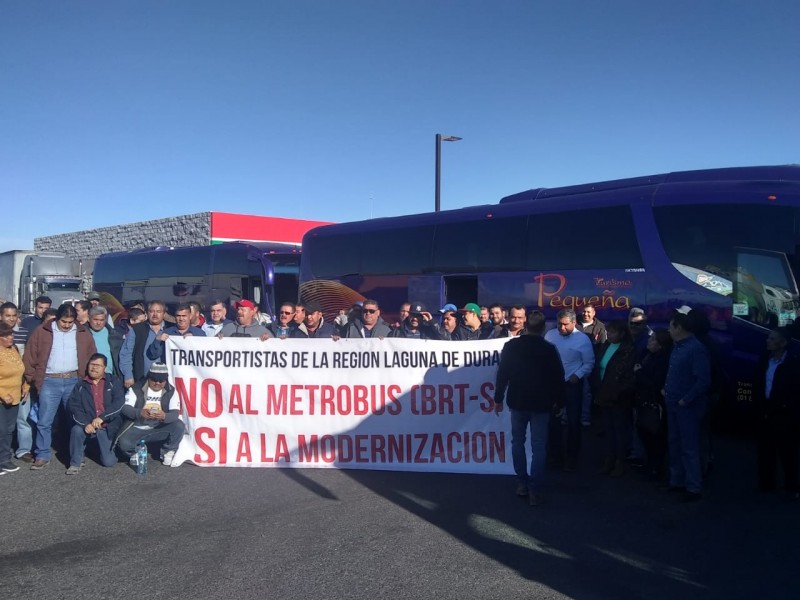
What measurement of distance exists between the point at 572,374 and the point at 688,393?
4.29 feet

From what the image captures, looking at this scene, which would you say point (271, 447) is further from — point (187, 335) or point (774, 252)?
point (774, 252)

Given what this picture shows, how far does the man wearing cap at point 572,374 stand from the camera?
7.25 meters

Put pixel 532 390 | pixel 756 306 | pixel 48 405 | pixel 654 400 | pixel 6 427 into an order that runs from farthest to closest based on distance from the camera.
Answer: pixel 756 306 < pixel 48 405 < pixel 6 427 < pixel 654 400 < pixel 532 390

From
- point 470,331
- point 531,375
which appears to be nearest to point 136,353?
point 470,331

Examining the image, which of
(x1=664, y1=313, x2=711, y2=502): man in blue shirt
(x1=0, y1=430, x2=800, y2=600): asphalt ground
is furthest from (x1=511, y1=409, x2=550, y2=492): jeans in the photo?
(x1=664, y1=313, x2=711, y2=502): man in blue shirt

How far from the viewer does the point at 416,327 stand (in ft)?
30.3

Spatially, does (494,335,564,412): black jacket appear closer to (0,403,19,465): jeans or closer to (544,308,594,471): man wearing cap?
(544,308,594,471): man wearing cap

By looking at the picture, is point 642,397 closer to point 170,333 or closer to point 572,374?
point 572,374

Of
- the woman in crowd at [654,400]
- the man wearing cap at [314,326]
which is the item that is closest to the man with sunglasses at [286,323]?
the man wearing cap at [314,326]

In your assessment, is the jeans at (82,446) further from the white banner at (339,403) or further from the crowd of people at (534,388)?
the white banner at (339,403)

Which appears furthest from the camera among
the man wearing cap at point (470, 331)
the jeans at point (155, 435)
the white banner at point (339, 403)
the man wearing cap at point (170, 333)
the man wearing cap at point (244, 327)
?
the man wearing cap at point (470, 331)

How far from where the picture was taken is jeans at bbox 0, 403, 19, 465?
285 inches

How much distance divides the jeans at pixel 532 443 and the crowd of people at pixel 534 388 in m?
0.01

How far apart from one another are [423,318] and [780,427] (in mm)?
4631
